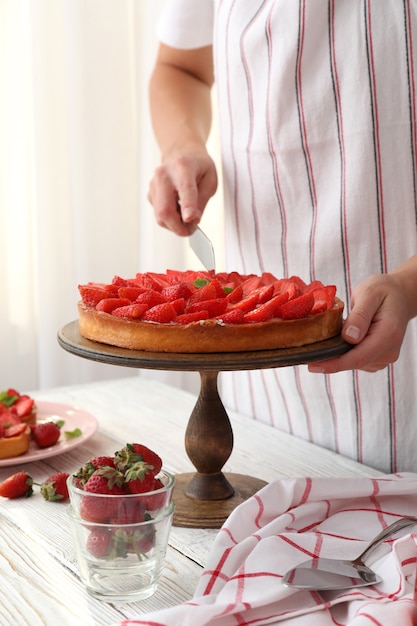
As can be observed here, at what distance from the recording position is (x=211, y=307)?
115 cm

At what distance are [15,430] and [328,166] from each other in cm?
73

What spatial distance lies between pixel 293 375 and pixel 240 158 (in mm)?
455

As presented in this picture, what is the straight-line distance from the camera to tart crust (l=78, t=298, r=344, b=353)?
109 cm

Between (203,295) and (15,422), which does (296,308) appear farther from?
(15,422)

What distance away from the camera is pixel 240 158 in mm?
1741

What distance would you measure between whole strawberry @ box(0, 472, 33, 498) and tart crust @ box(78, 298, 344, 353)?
10.1 inches

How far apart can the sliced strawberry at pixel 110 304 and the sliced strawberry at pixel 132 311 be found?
12 millimetres

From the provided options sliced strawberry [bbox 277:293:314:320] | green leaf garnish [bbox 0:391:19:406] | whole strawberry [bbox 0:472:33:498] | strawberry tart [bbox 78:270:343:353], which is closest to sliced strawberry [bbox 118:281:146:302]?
strawberry tart [bbox 78:270:343:353]

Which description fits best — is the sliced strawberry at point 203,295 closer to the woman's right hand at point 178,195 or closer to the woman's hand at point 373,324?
the woman's hand at point 373,324

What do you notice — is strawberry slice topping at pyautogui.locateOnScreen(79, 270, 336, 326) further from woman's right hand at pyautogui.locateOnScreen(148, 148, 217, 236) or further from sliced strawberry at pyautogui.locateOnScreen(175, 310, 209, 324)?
woman's right hand at pyautogui.locateOnScreen(148, 148, 217, 236)

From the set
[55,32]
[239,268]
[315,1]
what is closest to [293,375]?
[239,268]

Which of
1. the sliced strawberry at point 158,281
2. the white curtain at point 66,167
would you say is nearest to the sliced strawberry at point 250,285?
the sliced strawberry at point 158,281

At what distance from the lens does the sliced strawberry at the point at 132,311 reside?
1.14 m

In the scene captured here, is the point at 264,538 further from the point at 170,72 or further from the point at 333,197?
the point at 170,72
